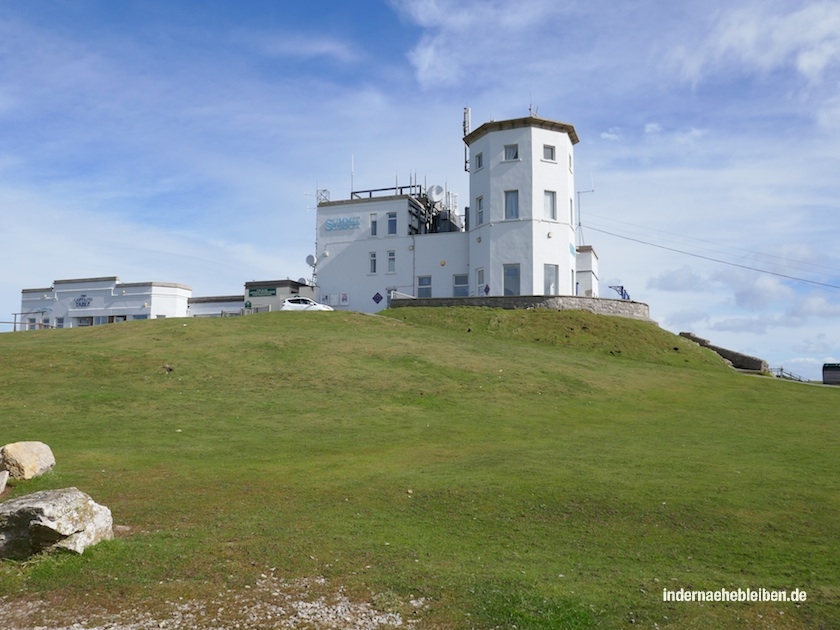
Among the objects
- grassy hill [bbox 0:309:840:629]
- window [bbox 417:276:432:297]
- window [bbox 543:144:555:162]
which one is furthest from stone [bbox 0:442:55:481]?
window [bbox 543:144:555:162]

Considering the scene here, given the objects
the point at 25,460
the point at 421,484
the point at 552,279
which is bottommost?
the point at 421,484

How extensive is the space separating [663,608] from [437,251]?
4388 cm

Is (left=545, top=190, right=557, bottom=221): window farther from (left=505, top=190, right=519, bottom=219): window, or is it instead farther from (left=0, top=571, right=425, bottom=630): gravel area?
(left=0, top=571, right=425, bottom=630): gravel area

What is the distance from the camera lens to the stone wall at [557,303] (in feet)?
140

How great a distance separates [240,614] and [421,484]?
550 cm

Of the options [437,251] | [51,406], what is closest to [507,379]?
[51,406]

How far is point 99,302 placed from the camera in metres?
60.3

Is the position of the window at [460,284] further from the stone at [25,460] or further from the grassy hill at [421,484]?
the stone at [25,460]

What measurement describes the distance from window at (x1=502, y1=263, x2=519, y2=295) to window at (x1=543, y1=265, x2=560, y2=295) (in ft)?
6.85

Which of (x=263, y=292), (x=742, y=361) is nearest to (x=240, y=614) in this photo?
(x=742, y=361)

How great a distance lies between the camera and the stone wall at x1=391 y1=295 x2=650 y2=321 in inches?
1674

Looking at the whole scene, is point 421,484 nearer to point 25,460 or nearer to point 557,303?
point 25,460

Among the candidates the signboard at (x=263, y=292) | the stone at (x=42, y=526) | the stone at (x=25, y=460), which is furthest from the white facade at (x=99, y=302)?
the stone at (x=42, y=526)

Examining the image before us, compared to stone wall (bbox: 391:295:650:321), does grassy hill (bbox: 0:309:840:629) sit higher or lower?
lower
